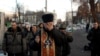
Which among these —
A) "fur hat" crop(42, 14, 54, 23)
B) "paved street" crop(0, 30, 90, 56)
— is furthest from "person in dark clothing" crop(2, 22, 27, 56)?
"paved street" crop(0, 30, 90, 56)

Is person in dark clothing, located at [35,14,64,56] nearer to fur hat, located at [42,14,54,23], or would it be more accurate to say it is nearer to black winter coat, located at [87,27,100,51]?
fur hat, located at [42,14,54,23]

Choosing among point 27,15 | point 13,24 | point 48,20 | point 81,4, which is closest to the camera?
point 48,20

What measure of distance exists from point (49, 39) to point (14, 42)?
4.80 m

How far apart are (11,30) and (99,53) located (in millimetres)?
3001

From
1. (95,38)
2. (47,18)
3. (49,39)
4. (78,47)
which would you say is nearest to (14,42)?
(95,38)

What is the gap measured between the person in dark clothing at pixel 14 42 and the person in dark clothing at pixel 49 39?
4450 millimetres

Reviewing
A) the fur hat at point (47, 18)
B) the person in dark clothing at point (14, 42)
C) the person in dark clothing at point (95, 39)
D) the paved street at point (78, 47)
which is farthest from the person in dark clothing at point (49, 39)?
the paved street at point (78, 47)

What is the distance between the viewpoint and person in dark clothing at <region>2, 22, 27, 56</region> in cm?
1028

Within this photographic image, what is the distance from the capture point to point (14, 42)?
412 inches

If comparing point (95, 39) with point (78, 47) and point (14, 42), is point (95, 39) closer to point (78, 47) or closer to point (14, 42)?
point (14, 42)

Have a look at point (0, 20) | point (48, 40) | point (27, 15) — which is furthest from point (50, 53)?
point (27, 15)

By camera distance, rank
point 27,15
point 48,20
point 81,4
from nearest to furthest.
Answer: point 48,20, point 81,4, point 27,15

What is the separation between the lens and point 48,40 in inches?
227

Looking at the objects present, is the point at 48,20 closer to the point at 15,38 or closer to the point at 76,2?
the point at 15,38
